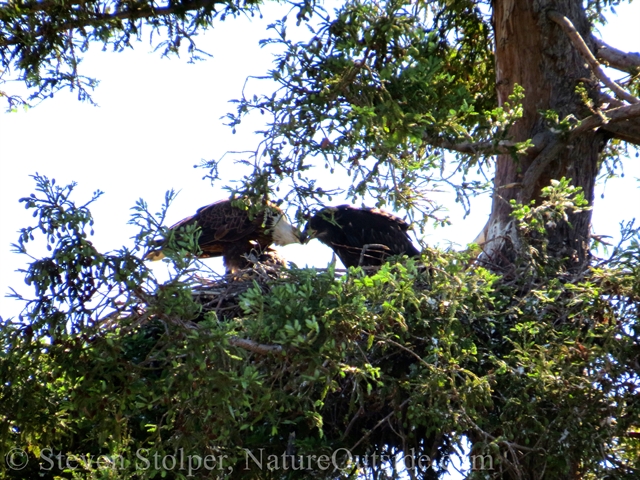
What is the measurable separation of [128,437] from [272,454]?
110 cm

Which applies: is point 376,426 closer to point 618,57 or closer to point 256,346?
point 256,346

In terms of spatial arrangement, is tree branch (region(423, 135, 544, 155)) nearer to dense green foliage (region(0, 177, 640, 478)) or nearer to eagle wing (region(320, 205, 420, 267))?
dense green foliage (region(0, 177, 640, 478))

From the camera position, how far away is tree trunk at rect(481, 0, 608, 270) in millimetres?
7875

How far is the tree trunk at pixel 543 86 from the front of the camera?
7.88 m

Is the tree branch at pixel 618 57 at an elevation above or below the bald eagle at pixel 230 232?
above

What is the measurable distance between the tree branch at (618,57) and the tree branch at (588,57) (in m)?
0.48

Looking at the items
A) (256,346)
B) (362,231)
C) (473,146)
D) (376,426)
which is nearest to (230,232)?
(362,231)

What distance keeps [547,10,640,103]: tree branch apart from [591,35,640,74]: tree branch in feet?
1.57

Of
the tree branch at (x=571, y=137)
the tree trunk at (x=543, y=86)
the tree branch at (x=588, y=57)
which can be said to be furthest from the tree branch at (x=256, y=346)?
the tree branch at (x=588, y=57)

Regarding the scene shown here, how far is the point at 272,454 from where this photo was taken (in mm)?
6316

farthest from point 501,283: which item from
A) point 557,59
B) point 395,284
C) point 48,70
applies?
point 48,70

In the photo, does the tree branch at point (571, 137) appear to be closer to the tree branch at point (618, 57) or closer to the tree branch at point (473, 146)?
the tree branch at point (618, 57)
